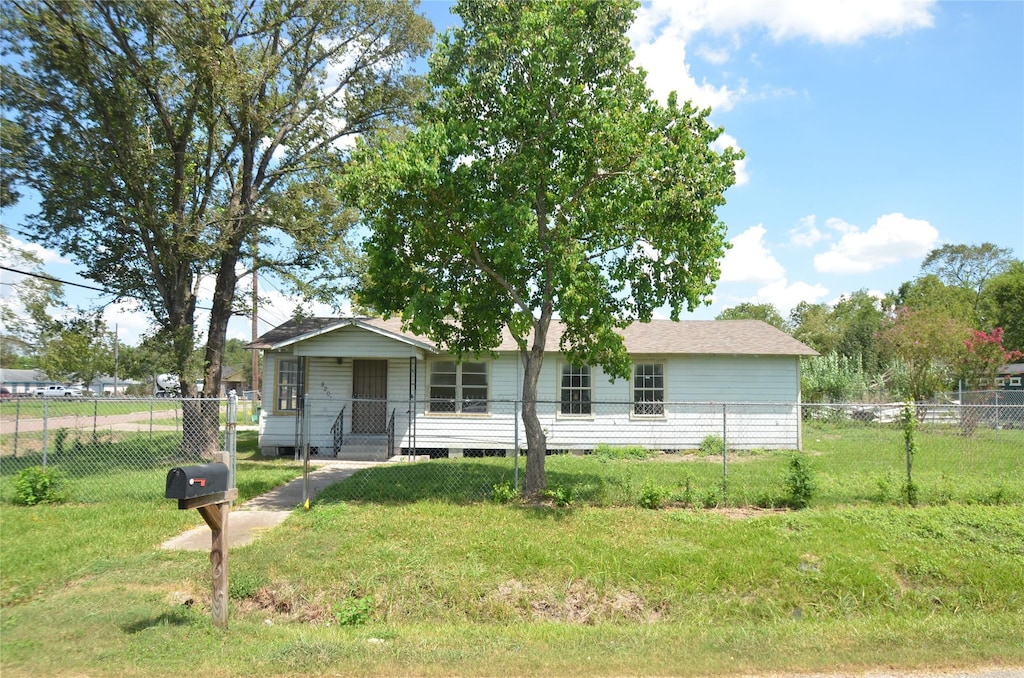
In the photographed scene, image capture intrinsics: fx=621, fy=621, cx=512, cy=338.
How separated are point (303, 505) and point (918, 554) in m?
8.42

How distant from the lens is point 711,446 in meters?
16.5

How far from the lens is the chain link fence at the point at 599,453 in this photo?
31.6ft

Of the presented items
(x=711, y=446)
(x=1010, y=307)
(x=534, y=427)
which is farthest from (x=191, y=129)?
(x=1010, y=307)

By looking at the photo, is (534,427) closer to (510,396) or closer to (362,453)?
(510,396)

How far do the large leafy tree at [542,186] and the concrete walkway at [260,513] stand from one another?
360cm

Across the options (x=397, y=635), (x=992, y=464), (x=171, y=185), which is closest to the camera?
(x=397, y=635)

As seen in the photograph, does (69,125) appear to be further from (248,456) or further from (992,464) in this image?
(992,464)

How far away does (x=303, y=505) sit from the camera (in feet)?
31.6

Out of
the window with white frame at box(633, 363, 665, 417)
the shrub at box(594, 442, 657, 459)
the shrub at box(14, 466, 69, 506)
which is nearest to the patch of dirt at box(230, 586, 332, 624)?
the shrub at box(14, 466, 69, 506)

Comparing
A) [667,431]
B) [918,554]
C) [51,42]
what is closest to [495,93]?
[918,554]

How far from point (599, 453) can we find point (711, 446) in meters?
→ 3.12

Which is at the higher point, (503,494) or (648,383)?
(648,383)

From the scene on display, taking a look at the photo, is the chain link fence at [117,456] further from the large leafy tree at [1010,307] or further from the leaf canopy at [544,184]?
the large leafy tree at [1010,307]

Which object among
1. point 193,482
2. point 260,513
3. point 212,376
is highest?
point 212,376
